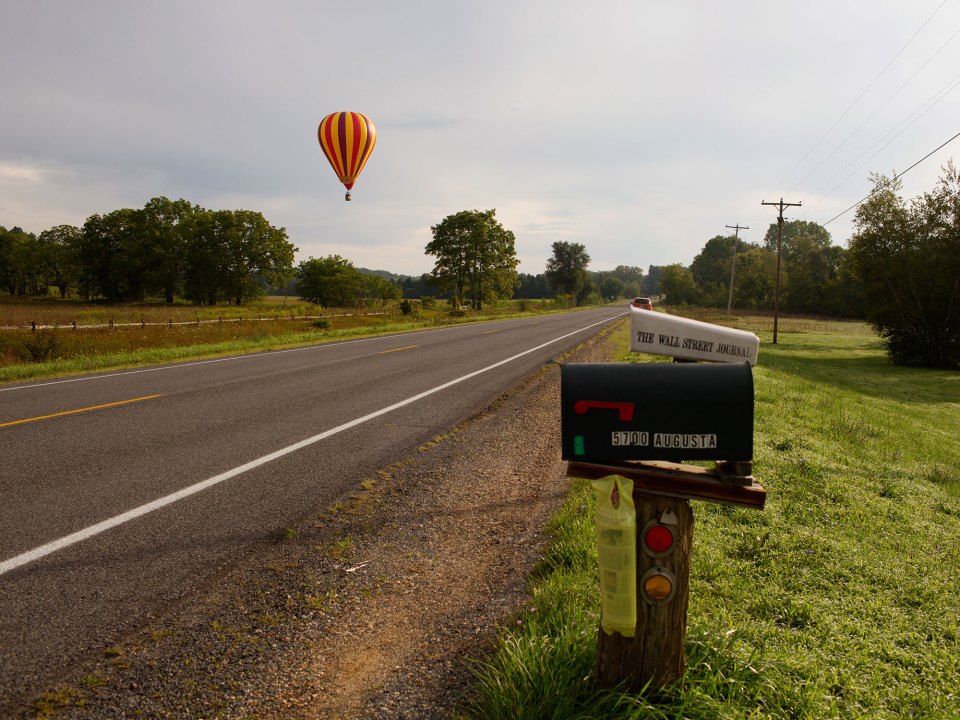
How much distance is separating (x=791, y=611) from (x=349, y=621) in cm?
252

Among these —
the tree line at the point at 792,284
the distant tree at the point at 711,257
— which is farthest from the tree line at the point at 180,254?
the distant tree at the point at 711,257

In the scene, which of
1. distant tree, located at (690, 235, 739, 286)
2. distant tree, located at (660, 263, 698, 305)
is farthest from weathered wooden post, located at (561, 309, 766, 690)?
distant tree, located at (690, 235, 739, 286)

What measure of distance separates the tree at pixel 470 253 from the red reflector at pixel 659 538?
6384cm

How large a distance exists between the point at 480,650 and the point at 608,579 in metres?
1.10

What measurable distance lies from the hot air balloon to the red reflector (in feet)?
76.9

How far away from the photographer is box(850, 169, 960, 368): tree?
75.2 feet

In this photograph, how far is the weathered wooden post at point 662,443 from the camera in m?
1.94

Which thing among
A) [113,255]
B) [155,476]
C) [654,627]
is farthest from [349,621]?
[113,255]

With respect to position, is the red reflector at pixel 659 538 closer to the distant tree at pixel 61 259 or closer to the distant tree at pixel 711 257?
the distant tree at pixel 61 259

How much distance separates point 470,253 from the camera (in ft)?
216

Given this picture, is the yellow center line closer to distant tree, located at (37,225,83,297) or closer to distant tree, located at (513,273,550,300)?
distant tree, located at (37,225,83,297)

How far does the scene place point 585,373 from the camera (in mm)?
2033

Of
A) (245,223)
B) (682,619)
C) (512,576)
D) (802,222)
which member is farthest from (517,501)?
(802,222)

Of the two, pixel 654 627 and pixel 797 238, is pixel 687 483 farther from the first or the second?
pixel 797 238
